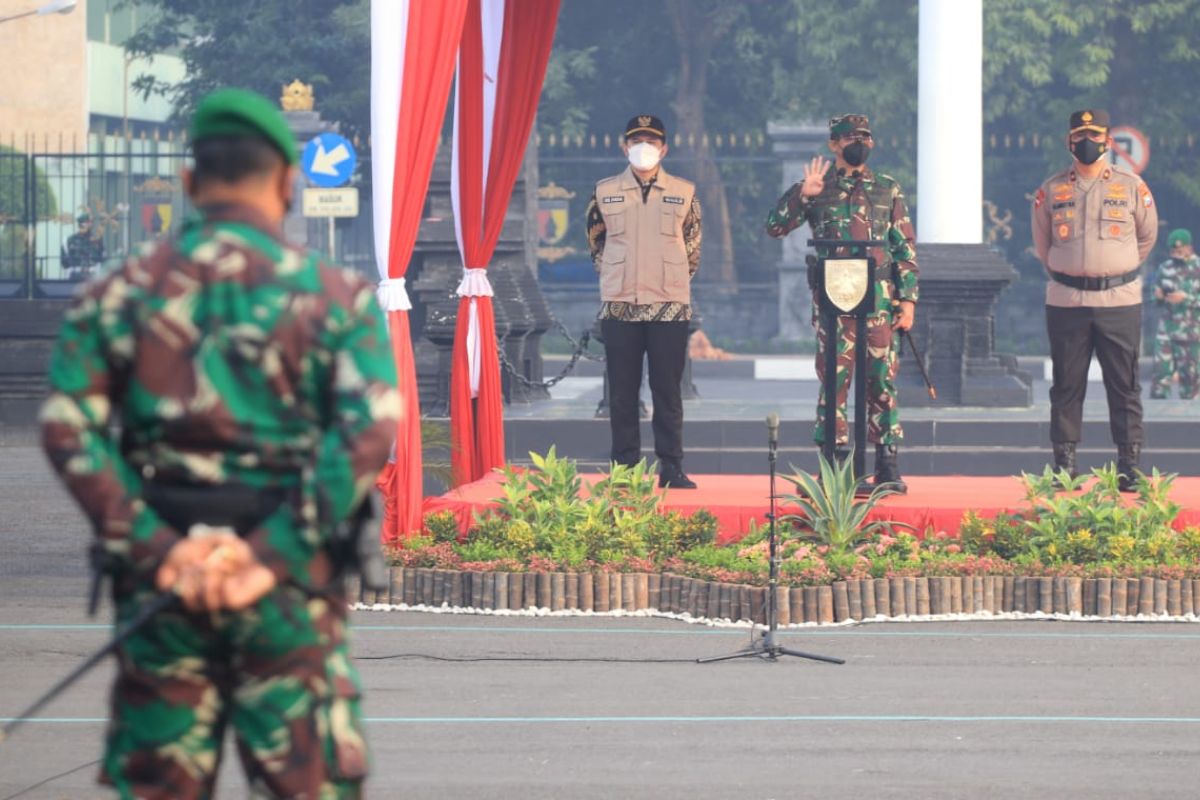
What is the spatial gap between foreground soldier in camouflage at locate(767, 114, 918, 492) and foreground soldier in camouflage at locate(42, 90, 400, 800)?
287 inches

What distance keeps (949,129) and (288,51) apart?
18.9 meters

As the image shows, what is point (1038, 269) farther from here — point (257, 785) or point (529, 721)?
point (257, 785)

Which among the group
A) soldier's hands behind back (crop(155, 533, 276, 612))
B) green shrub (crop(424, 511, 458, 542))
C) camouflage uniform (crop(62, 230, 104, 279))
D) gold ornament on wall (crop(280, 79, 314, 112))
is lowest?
green shrub (crop(424, 511, 458, 542))

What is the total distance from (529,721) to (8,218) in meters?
15.4

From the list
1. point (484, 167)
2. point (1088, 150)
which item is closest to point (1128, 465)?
point (1088, 150)

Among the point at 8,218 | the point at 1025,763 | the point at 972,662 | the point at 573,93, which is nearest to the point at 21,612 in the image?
the point at 972,662

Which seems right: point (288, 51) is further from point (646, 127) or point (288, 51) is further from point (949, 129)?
point (646, 127)

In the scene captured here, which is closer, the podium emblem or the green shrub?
the green shrub

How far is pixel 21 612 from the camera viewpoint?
1007 cm

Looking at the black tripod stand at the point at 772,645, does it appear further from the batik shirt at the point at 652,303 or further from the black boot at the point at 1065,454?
the black boot at the point at 1065,454

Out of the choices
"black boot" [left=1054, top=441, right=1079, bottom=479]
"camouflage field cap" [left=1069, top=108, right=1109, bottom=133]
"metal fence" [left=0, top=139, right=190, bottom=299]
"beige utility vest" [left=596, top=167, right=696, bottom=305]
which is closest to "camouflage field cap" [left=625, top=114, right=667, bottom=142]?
"beige utility vest" [left=596, top=167, right=696, bottom=305]

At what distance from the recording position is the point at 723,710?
7.78 m

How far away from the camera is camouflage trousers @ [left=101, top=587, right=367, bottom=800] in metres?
4.01

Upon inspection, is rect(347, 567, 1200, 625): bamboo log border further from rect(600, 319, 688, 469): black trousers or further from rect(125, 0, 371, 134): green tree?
rect(125, 0, 371, 134): green tree
